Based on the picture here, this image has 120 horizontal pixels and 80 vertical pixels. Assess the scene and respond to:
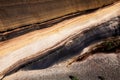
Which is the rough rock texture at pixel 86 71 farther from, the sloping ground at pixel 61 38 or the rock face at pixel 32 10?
A: the rock face at pixel 32 10

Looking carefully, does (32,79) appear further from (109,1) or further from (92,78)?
(109,1)

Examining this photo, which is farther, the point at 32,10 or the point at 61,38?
the point at 61,38

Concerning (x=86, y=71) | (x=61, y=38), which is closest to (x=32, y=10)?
(x=61, y=38)

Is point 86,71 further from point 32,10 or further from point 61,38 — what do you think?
point 32,10

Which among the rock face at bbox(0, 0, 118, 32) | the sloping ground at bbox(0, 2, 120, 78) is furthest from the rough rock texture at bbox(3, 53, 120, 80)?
the rock face at bbox(0, 0, 118, 32)

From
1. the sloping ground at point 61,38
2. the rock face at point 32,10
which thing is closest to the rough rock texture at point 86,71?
the sloping ground at point 61,38

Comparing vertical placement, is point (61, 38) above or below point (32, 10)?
below
